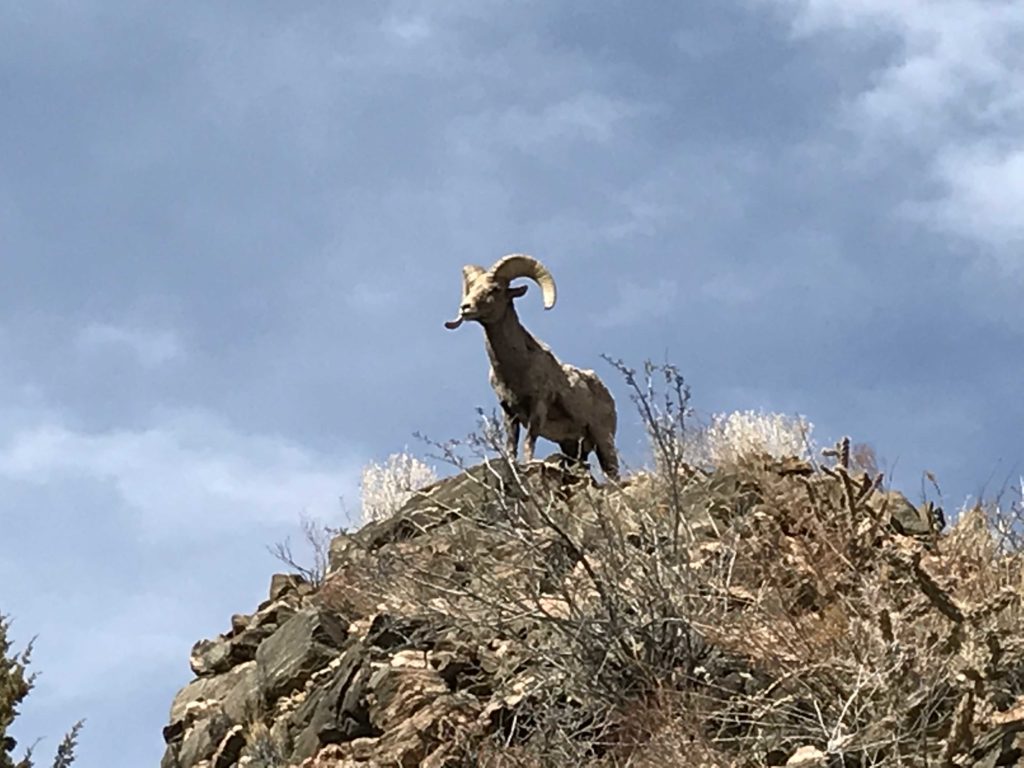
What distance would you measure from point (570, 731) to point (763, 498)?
2977mm

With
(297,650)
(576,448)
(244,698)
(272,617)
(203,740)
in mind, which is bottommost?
(203,740)

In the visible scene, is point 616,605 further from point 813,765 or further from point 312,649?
point 312,649

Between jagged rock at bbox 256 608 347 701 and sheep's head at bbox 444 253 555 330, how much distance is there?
12.5ft

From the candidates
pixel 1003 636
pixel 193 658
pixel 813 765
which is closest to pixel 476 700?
pixel 813 765

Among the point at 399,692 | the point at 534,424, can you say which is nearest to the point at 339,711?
the point at 399,692

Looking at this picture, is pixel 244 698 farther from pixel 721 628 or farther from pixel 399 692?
pixel 721 628

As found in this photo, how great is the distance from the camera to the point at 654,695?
27.9 ft

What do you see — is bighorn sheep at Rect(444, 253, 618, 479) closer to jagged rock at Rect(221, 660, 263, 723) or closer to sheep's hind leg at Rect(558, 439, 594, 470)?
sheep's hind leg at Rect(558, 439, 594, 470)

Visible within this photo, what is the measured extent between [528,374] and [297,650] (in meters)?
4.36

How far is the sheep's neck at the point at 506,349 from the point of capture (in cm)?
1404

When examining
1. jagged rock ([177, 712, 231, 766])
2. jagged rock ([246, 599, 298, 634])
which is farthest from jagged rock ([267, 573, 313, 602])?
jagged rock ([177, 712, 231, 766])

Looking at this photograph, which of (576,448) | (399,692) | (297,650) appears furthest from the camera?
(576,448)

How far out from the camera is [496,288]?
1411cm

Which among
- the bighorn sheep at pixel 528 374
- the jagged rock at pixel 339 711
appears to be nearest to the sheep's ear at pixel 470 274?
the bighorn sheep at pixel 528 374
